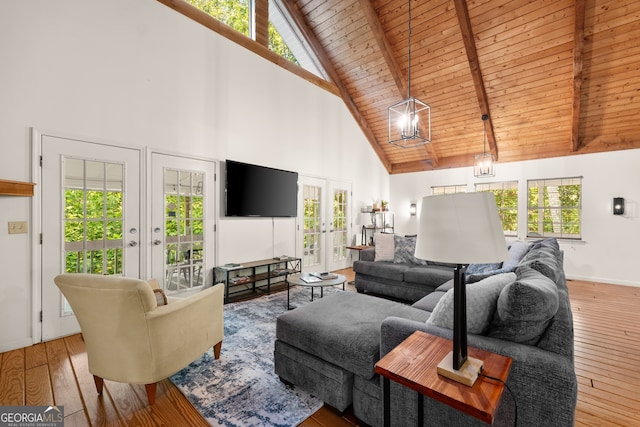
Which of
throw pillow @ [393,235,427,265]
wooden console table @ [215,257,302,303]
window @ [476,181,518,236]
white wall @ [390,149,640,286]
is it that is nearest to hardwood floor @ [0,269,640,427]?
wooden console table @ [215,257,302,303]

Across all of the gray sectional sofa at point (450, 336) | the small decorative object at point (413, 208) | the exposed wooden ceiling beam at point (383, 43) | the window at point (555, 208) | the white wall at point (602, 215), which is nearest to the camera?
the gray sectional sofa at point (450, 336)

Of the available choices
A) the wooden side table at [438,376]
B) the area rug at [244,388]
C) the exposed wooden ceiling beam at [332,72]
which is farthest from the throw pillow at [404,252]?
the exposed wooden ceiling beam at [332,72]

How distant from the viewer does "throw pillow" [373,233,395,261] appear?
4441mm

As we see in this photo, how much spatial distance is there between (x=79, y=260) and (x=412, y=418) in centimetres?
336

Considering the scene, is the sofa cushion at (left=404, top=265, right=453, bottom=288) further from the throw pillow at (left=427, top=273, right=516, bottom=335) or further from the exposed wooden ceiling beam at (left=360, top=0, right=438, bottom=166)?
the exposed wooden ceiling beam at (left=360, top=0, right=438, bottom=166)

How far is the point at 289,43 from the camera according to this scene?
5.58 metres

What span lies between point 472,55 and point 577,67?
A: 1455 millimetres

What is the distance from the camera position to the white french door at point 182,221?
11.4 feet

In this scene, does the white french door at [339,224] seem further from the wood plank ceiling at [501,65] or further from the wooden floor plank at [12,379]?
the wooden floor plank at [12,379]

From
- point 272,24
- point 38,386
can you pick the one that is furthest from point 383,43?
point 38,386

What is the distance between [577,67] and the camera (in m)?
4.18

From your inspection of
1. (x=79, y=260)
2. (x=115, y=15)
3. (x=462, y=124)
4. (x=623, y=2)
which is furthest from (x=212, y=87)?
(x=623, y=2)

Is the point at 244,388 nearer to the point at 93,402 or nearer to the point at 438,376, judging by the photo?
the point at 93,402

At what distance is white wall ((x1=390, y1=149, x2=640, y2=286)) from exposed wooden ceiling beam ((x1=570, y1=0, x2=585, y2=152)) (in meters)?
0.50
